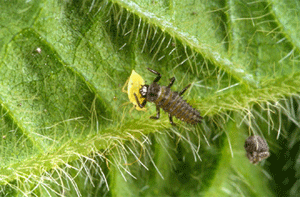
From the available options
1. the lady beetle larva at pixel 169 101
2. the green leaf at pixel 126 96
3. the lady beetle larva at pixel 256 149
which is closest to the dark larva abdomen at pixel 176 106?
the lady beetle larva at pixel 169 101

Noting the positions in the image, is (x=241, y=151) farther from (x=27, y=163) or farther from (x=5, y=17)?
(x=5, y=17)

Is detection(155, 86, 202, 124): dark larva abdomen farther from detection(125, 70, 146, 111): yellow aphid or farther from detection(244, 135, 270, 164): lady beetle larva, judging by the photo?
detection(244, 135, 270, 164): lady beetle larva

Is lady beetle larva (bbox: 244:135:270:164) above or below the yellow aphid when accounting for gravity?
below

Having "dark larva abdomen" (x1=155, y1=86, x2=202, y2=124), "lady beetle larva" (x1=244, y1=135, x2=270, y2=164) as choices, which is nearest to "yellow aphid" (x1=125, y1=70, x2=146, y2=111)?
"dark larva abdomen" (x1=155, y1=86, x2=202, y2=124)

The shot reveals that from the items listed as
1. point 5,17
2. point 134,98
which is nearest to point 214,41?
point 134,98

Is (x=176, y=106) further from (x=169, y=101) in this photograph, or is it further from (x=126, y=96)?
(x=126, y=96)

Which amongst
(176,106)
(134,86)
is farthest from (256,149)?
(134,86)

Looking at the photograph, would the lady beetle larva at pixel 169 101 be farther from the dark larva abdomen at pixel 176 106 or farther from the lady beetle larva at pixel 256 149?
the lady beetle larva at pixel 256 149

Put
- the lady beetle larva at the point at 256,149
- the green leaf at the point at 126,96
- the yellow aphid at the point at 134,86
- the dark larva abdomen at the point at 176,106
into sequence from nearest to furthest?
the green leaf at the point at 126,96 < the yellow aphid at the point at 134,86 < the dark larva abdomen at the point at 176,106 < the lady beetle larva at the point at 256,149

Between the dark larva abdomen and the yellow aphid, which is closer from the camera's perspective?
the yellow aphid
